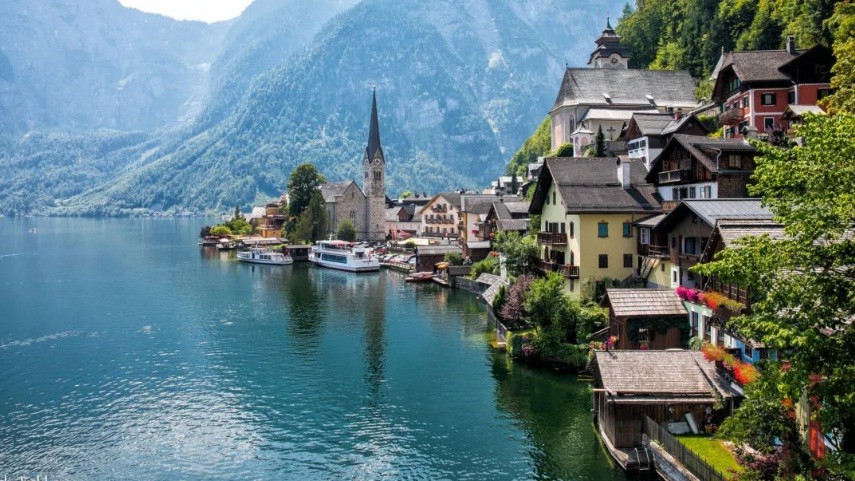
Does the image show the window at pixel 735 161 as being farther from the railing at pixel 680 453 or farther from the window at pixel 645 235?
the railing at pixel 680 453

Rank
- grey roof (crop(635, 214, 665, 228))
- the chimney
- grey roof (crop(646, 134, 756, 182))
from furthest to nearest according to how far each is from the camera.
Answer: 1. the chimney
2. grey roof (crop(635, 214, 665, 228))
3. grey roof (crop(646, 134, 756, 182))

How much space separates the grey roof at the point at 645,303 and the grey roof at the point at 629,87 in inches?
2664

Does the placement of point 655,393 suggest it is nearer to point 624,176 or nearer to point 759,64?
point 624,176

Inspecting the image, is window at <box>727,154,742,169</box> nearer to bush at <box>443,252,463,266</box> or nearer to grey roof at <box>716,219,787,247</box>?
grey roof at <box>716,219,787,247</box>

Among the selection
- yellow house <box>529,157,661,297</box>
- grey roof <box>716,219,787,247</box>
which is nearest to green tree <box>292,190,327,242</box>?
yellow house <box>529,157,661,297</box>

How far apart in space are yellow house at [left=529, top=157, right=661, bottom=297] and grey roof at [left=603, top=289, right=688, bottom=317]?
9.63 metres

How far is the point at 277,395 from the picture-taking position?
41594mm

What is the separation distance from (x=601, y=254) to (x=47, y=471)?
118ft

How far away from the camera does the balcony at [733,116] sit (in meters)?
64.7

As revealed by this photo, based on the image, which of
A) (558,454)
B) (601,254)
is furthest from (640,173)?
(558,454)

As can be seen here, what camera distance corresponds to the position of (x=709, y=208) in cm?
3866

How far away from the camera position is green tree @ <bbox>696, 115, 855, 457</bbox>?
1638 centimetres

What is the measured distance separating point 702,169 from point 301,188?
4329 inches

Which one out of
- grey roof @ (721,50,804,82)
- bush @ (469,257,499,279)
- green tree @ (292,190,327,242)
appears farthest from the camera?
green tree @ (292,190,327,242)
